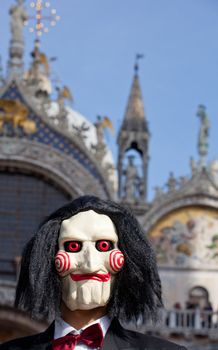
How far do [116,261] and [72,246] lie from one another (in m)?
0.15

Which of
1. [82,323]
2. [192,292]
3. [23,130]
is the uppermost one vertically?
[23,130]

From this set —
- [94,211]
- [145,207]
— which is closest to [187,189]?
[145,207]

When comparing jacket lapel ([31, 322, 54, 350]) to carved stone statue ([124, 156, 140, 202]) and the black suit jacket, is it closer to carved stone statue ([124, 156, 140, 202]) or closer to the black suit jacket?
the black suit jacket

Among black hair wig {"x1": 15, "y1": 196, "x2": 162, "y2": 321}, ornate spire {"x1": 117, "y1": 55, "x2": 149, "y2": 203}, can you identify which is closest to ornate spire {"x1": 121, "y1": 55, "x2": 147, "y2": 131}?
ornate spire {"x1": 117, "y1": 55, "x2": 149, "y2": 203}

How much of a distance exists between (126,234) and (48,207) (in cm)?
1448

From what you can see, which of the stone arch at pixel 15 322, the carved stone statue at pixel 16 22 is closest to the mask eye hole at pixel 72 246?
the stone arch at pixel 15 322

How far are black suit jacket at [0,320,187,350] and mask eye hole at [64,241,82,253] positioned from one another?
268mm

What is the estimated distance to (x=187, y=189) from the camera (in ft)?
57.5

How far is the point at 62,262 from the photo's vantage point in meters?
3.34

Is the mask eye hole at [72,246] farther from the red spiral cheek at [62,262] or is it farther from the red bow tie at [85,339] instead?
the red bow tie at [85,339]

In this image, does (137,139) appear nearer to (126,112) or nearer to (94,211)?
(126,112)

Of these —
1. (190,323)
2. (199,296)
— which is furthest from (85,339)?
(199,296)

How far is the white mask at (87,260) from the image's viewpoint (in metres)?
3.33

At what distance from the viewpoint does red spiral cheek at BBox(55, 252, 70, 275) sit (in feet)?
11.0
